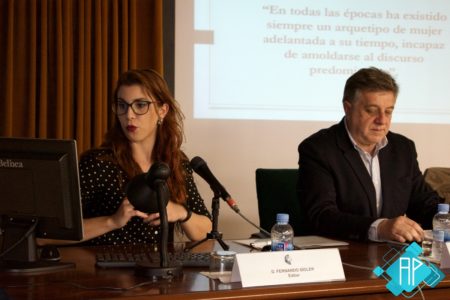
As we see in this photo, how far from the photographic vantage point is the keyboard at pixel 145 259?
6.36 ft

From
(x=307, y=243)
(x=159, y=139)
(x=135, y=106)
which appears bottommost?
(x=307, y=243)

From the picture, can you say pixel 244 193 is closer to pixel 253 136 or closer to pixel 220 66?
pixel 253 136

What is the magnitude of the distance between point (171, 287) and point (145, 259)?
30cm

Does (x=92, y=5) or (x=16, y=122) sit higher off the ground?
(x=92, y=5)

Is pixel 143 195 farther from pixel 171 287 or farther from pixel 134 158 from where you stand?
pixel 134 158

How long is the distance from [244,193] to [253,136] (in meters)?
0.34

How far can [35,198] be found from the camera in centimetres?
195

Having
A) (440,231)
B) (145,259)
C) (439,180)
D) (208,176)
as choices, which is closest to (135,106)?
(208,176)

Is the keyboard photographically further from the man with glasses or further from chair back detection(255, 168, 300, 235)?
chair back detection(255, 168, 300, 235)

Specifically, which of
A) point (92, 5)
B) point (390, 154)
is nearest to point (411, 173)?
point (390, 154)

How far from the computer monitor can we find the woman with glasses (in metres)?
0.59

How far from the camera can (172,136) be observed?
9.00 feet

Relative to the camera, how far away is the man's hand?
7.66 ft

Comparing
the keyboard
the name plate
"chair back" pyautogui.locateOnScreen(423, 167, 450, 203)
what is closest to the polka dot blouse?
the keyboard
